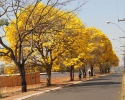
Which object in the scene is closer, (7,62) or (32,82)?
(7,62)

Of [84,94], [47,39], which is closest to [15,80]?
[47,39]

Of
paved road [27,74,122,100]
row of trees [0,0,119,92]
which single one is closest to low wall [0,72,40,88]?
row of trees [0,0,119,92]

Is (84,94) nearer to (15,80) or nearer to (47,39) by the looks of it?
(47,39)

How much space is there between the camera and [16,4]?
28625mm

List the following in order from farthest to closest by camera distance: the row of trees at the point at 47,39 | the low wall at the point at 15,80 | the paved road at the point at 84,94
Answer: the low wall at the point at 15,80 < the row of trees at the point at 47,39 < the paved road at the point at 84,94

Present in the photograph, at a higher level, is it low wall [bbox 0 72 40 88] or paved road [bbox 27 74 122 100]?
low wall [bbox 0 72 40 88]

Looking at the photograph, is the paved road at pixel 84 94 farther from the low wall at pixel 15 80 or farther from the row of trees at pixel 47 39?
the low wall at pixel 15 80

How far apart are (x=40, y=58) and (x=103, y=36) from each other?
4594cm

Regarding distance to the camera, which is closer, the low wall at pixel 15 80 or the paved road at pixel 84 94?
the paved road at pixel 84 94

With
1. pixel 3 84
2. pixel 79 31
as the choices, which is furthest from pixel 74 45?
pixel 3 84

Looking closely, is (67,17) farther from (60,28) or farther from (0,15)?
(0,15)

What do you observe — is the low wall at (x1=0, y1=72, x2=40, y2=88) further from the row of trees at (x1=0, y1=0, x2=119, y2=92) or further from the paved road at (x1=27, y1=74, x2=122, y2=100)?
the paved road at (x1=27, y1=74, x2=122, y2=100)

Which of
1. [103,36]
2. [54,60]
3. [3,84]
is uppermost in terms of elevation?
[103,36]

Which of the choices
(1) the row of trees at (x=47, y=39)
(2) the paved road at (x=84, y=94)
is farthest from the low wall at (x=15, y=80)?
(2) the paved road at (x=84, y=94)
